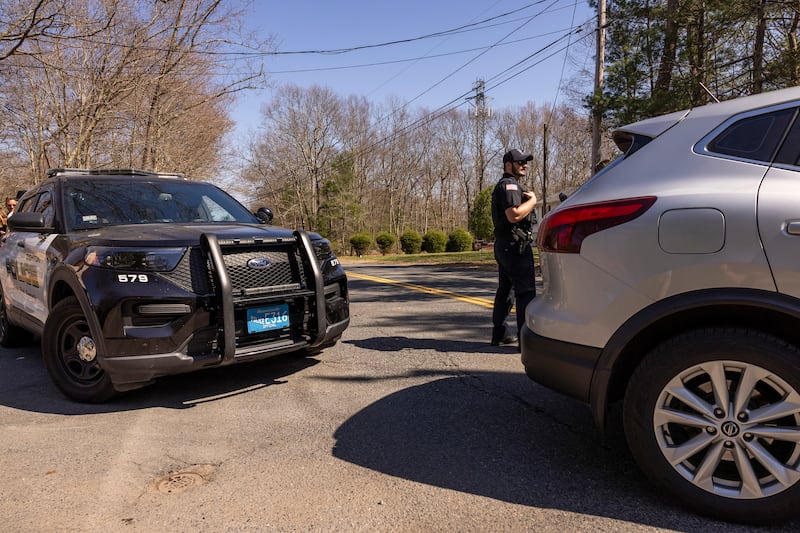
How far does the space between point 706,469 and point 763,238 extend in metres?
1.00

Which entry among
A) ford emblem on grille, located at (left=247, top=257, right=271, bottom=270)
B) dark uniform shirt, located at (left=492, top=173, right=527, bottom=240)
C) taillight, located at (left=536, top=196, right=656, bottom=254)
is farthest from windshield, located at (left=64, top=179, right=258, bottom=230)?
taillight, located at (left=536, top=196, right=656, bottom=254)

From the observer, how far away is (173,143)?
810 inches

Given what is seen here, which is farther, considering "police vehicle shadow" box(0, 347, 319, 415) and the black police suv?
"police vehicle shadow" box(0, 347, 319, 415)

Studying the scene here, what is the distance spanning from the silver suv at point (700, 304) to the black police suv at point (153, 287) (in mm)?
2089

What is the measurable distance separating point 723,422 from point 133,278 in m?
3.39

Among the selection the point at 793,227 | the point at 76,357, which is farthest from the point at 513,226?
the point at 76,357

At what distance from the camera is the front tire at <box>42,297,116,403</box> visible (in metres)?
3.68

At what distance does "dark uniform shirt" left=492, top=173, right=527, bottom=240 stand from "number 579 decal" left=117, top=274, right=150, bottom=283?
9.92ft

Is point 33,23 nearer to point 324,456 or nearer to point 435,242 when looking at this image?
point 324,456

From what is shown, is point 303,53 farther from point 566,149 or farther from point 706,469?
point 566,149

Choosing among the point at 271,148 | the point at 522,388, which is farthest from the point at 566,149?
the point at 522,388

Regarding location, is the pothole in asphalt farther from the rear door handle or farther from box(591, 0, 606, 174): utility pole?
box(591, 0, 606, 174): utility pole

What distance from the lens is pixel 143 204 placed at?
15.2ft

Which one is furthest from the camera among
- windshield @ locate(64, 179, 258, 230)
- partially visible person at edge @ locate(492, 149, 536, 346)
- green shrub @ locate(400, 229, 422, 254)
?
green shrub @ locate(400, 229, 422, 254)
